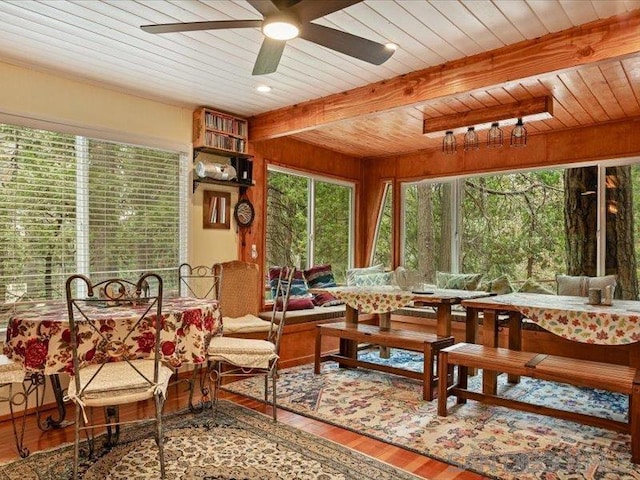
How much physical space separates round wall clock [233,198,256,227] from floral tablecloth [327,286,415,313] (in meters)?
1.25

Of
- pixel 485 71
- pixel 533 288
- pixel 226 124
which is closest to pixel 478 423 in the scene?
pixel 533 288

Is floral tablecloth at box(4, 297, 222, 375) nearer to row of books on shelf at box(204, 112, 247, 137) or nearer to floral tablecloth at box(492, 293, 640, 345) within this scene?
row of books on shelf at box(204, 112, 247, 137)

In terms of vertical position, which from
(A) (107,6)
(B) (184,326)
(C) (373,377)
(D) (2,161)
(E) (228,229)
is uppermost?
(A) (107,6)

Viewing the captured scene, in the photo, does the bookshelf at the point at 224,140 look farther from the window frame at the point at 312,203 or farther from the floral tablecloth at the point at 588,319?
the floral tablecloth at the point at 588,319

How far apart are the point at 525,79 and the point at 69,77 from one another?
131 inches

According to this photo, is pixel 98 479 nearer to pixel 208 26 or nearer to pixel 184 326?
pixel 184 326

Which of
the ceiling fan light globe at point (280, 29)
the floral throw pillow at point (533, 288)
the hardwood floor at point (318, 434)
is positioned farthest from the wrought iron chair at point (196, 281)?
the floral throw pillow at point (533, 288)

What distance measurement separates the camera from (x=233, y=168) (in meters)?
4.62

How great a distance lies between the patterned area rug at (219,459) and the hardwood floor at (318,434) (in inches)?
4.0

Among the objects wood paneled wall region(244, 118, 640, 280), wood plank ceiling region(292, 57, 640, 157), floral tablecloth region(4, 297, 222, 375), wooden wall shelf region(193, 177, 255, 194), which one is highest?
wood plank ceiling region(292, 57, 640, 157)

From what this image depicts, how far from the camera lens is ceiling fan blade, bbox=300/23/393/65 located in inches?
86.7

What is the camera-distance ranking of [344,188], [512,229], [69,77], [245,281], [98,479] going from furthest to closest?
[344,188] → [512,229] → [245,281] → [69,77] → [98,479]

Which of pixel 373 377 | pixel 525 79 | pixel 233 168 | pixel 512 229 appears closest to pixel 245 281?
pixel 233 168

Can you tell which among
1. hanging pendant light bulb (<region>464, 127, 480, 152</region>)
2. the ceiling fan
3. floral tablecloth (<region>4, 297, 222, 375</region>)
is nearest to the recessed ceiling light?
the ceiling fan
